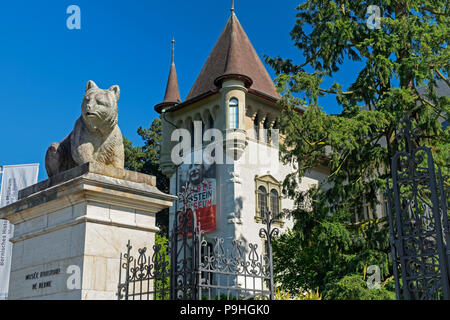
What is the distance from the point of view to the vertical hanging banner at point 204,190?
30.1 meters

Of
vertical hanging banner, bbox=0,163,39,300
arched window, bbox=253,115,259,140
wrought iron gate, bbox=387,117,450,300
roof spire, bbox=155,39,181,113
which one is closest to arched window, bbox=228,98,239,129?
arched window, bbox=253,115,259,140

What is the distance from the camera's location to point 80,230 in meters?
6.05

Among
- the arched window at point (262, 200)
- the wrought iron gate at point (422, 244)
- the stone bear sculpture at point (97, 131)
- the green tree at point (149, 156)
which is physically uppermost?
the green tree at point (149, 156)

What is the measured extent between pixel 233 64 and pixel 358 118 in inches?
571

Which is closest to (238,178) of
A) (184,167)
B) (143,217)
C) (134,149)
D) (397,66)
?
(184,167)

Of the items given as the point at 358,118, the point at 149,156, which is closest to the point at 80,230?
the point at 358,118

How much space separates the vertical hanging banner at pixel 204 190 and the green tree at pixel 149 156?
9965 millimetres

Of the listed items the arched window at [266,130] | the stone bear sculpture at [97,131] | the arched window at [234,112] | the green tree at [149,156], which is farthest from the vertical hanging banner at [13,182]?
the green tree at [149,156]

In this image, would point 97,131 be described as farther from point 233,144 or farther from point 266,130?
point 266,130

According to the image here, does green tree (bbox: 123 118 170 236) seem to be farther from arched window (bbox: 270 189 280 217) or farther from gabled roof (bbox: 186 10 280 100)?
arched window (bbox: 270 189 280 217)

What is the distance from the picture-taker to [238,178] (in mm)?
30000

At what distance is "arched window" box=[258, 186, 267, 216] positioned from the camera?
31022 mm

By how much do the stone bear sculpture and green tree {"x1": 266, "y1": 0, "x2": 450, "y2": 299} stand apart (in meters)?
11.5

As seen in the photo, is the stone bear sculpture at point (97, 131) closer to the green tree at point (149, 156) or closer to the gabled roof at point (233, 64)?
the gabled roof at point (233, 64)
